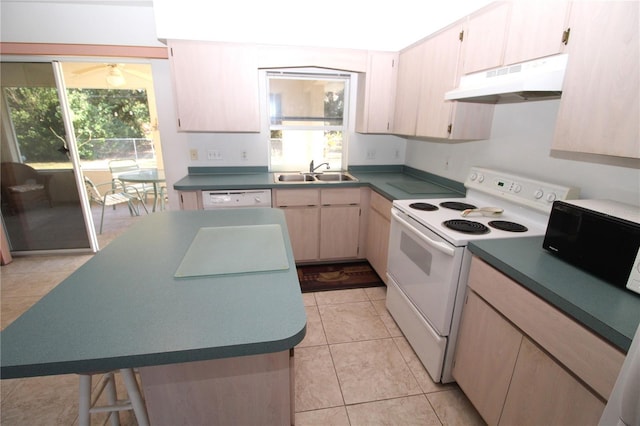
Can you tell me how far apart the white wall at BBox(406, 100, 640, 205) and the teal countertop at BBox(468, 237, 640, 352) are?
0.44 metres

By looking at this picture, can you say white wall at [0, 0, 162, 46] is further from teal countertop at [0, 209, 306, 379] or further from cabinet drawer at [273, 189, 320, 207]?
teal countertop at [0, 209, 306, 379]

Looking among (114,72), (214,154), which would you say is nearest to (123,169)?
(114,72)

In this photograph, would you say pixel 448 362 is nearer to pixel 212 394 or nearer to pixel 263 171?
pixel 212 394

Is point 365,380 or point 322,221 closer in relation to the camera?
point 365,380

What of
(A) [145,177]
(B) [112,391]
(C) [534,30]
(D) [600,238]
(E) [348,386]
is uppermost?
(C) [534,30]

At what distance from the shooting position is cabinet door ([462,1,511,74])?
162 centimetres

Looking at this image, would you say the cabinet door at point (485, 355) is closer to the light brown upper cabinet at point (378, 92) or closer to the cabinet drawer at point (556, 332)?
the cabinet drawer at point (556, 332)

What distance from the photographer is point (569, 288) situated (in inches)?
41.1

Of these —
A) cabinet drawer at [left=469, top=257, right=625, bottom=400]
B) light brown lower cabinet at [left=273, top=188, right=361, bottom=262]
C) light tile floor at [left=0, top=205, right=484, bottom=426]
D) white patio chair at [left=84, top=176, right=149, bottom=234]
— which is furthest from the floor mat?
white patio chair at [left=84, top=176, right=149, bottom=234]

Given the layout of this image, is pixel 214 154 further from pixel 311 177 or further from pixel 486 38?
pixel 486 38

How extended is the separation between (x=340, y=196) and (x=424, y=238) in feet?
4.19

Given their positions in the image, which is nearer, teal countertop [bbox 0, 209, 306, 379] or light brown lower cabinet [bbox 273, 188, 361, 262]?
teal countertop [bbox 0, 209, 306, 379]

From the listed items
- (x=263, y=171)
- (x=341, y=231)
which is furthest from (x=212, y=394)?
(x=263, y=171)

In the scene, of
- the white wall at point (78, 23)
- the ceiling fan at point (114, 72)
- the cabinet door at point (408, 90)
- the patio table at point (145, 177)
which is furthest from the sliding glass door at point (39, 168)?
the cabinet door at point (408, 90)
